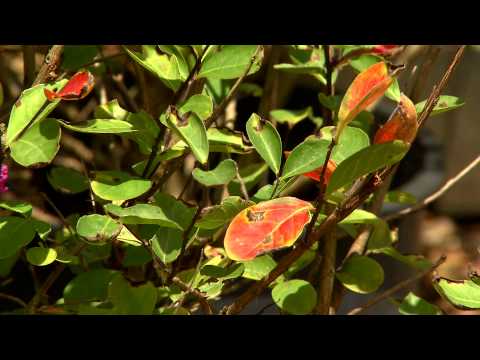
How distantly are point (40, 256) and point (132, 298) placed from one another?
9cm

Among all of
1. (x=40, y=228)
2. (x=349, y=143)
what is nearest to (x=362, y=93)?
(x=349, y=143)

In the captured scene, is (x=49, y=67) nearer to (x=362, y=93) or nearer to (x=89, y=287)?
(x=89, y=287)

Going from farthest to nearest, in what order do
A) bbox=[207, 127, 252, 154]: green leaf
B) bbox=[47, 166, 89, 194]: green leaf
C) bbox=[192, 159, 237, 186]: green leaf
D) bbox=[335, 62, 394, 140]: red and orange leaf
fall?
1. bbox=[47, 166, 89, 194]: green leaf
2. bbox=[207, 127, 252, 154]: green leaf
3. bbox=[192, 159, 237, 186]: green leaf
4. bbox=[335, 62, 394, 140]: red and orange leaf

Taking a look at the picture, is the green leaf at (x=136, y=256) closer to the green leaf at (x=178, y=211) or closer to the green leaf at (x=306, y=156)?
the green leaf at (x=178, y=211)

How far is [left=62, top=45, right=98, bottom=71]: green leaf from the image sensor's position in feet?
2.79

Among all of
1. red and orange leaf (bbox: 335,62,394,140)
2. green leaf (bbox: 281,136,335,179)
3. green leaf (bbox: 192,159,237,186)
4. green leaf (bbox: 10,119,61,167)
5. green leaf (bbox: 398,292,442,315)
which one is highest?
red and orange leaf (bbox: 335,62,394,140)

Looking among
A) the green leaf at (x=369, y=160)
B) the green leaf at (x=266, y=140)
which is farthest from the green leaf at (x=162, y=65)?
the green leaf at (x=369, y=160)

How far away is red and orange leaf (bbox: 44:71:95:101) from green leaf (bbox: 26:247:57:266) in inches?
6.0

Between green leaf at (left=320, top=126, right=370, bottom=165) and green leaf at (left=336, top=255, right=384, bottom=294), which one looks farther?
green leaf at (left=336, top=255, right=384, bottom=294)

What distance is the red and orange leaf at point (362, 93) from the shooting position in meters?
0.55

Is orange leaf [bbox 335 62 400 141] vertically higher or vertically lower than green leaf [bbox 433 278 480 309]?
higher

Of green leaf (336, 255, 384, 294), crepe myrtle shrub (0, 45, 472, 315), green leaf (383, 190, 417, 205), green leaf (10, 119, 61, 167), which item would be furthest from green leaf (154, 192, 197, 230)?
green leaf (383, 190, 417, 205)

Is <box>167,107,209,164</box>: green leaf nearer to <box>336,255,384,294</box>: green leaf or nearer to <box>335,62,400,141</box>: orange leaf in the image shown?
<box>335,62,400,141</box>: orange leaf
